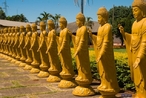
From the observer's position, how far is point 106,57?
5027 millimetres

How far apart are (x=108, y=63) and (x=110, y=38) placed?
1.76 feet

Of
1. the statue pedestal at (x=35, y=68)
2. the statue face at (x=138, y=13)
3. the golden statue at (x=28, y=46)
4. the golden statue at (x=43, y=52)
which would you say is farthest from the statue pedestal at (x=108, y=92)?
the golden statue at (x=28, y=46)

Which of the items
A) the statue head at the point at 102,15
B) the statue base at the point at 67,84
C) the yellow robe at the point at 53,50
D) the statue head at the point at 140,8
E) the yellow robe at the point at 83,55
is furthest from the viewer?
the yellow robe at the point at 53,50

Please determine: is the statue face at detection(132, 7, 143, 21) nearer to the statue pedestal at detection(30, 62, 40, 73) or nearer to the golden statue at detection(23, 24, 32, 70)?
the statue pedestal at detection(30, 62, 40, 73)

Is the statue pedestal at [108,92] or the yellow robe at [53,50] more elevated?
the yellow robe at [53,50]

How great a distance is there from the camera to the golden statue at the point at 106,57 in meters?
4.99

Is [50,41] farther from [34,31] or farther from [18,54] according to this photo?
[18,54]

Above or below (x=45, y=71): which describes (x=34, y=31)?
above

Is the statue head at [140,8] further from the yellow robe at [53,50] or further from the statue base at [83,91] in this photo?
the yellow robe at [53,50]

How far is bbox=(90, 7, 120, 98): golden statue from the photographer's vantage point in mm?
4988

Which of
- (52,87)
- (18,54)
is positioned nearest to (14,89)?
(52,87)

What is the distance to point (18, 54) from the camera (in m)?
13.0

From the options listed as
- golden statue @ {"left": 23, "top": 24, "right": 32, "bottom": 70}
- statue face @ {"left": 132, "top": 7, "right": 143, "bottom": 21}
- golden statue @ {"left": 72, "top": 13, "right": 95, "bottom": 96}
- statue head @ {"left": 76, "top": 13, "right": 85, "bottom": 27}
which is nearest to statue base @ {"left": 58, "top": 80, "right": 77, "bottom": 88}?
golden statue @ {"left": 72, "top": 13, "right": 95, "bottom": 96}

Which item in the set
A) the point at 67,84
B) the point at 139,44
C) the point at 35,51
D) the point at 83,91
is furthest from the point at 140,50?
the point at 35,51
